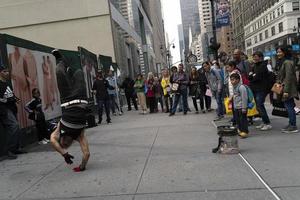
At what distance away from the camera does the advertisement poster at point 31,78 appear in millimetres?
10641

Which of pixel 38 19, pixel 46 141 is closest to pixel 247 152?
pixel 46 141

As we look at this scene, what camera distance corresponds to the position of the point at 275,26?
95.8m

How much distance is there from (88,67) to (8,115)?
9.82m

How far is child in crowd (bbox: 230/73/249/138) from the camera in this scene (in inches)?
373

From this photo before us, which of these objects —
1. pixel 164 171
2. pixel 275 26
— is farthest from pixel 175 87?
pixel 275 26

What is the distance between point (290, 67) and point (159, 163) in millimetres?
3691

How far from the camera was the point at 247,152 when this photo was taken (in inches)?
313

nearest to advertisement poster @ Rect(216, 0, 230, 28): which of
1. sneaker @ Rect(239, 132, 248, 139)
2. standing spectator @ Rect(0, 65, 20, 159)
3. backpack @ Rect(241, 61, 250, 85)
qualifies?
backpack @ Rect(241, 61, 250, 85)

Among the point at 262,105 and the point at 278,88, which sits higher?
the point at 278,88

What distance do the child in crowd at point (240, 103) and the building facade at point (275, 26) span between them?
6458 cm

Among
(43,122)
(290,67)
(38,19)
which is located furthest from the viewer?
(38,19)

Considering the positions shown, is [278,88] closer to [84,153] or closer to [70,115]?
[84,153]

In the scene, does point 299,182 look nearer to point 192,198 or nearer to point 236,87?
point 192,198

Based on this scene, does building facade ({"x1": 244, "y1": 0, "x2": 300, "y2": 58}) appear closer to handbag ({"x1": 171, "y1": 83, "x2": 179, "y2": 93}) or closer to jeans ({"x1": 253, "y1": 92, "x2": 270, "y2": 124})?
handbag ({"x1": 171, "y1": 83, "x2": 179, "y2": 93})
